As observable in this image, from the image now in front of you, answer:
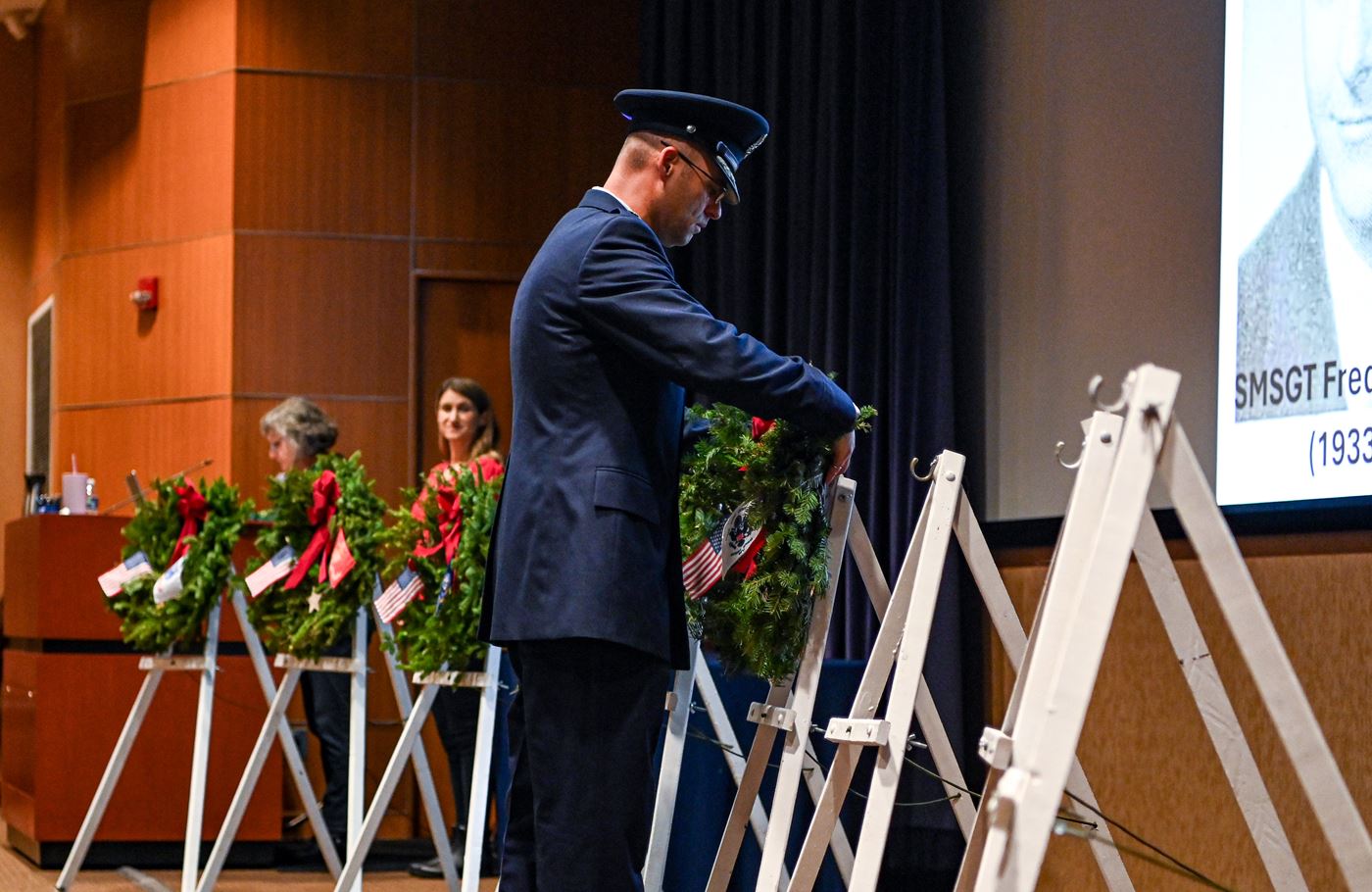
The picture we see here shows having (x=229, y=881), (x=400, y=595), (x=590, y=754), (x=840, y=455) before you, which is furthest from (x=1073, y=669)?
(x=229, y=881)

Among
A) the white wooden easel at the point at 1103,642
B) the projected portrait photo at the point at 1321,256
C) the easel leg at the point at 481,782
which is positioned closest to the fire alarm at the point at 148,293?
the easel leg at the point at 481,782

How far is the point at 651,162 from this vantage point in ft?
8.27

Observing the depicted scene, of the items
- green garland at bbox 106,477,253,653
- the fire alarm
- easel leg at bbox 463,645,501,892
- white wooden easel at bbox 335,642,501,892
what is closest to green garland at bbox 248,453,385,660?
green garland at bbox 106,477,253,653

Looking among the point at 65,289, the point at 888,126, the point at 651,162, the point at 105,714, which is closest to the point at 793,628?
the point at 651,162

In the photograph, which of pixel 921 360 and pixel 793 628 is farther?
pixel 921 360

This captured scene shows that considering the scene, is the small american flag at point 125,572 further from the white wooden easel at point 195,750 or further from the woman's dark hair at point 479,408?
the woman's dark hair at point 479,408

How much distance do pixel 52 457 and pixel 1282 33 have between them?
6039 mm

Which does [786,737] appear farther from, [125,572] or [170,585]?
[125,572]

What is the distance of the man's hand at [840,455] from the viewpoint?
2.58m

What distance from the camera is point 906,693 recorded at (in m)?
2.37

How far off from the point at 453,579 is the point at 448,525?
0.12 meters

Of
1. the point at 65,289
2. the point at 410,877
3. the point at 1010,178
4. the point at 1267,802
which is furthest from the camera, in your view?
the point at 65,289

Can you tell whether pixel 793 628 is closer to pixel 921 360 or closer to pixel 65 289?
pixel 921 360

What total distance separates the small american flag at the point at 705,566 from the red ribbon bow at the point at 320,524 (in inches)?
63.3
